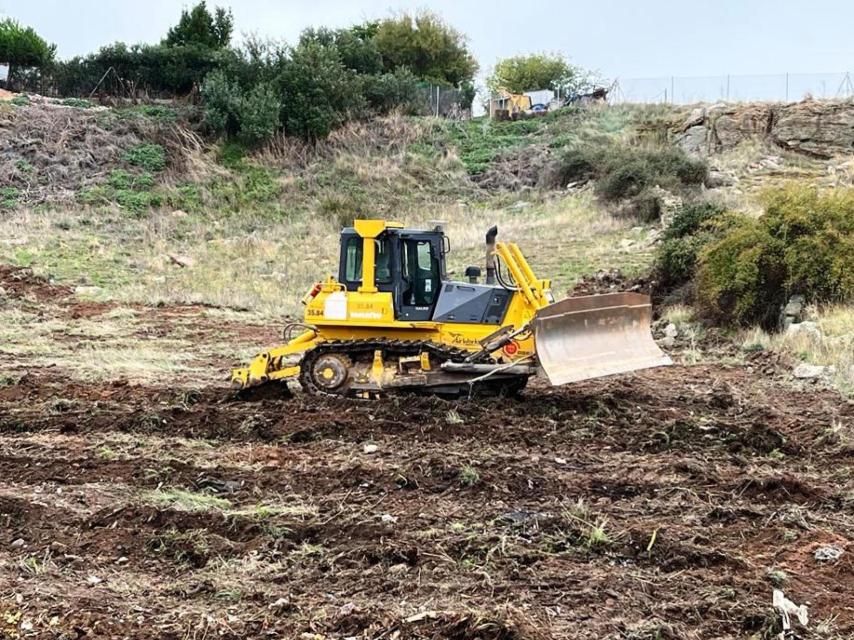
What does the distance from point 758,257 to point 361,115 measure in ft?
77.3

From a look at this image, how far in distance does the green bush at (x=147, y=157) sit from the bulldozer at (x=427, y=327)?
74.0 feet

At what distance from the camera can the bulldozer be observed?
926 centimetres

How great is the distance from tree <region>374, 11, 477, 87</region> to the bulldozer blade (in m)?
35.7

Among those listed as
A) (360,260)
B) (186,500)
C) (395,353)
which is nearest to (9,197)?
(360,260)

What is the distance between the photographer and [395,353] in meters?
9.65

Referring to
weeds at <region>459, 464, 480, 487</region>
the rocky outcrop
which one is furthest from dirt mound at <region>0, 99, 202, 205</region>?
weeds at <region>459, 464, 480, 487</region>

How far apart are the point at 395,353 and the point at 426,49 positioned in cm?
3759

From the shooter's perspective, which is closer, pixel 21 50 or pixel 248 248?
pixel 248 248

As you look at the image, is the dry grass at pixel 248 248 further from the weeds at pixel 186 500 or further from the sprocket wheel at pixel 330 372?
the weeds at pixel 186 500

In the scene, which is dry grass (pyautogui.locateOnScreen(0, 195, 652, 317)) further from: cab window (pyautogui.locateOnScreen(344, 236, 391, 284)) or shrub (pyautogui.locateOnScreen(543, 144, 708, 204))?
cab window (pyautogui.locateOnScreen(344, 236, 391, 284))

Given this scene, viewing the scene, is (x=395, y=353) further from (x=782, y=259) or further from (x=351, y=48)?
(x=351, y=48)

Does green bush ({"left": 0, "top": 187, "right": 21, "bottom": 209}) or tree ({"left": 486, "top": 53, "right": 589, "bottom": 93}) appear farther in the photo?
tree ({"left": 486, "top": 53, "right": 589, "bottom": 93})

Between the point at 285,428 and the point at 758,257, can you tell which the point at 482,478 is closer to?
the point at 285,428

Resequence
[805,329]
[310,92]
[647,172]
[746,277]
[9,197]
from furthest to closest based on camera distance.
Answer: [310,92] < [9,197] < [647,172] < [746,277] < [805,329]
